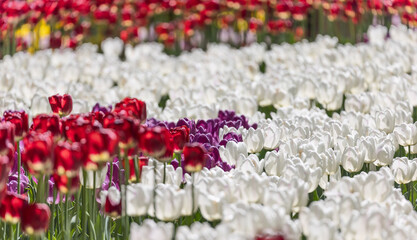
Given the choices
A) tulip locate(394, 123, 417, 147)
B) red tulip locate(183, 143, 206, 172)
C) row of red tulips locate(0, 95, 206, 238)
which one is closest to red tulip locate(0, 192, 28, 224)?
row of red tulips locate(0, 95, 206, 238)

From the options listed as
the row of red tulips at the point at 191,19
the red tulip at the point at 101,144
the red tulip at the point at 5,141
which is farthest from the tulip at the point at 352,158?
the row of red tulips at the point at 191,19

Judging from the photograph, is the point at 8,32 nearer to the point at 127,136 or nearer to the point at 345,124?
the point at 345,124

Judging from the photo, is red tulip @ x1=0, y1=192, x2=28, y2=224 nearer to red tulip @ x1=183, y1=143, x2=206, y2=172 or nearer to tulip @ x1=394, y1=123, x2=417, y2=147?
red tulip @ x1=183, y1=143, x2=206, y2=172

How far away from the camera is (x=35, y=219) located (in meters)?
2.47

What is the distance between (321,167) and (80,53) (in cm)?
510

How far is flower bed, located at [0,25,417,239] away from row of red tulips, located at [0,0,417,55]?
2686 mm

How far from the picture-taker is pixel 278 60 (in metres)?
7.24

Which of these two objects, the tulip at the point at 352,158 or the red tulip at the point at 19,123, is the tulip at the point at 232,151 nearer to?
the tulip at the point at 352,158

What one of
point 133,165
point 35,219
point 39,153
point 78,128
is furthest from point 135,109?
point 35,219

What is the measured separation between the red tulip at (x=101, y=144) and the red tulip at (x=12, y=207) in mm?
268

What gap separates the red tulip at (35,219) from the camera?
2.47m

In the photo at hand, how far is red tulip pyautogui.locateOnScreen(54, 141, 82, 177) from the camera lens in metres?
2.56

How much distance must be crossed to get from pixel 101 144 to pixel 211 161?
102cm

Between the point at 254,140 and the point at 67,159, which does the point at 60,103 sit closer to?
the point at 254,140
